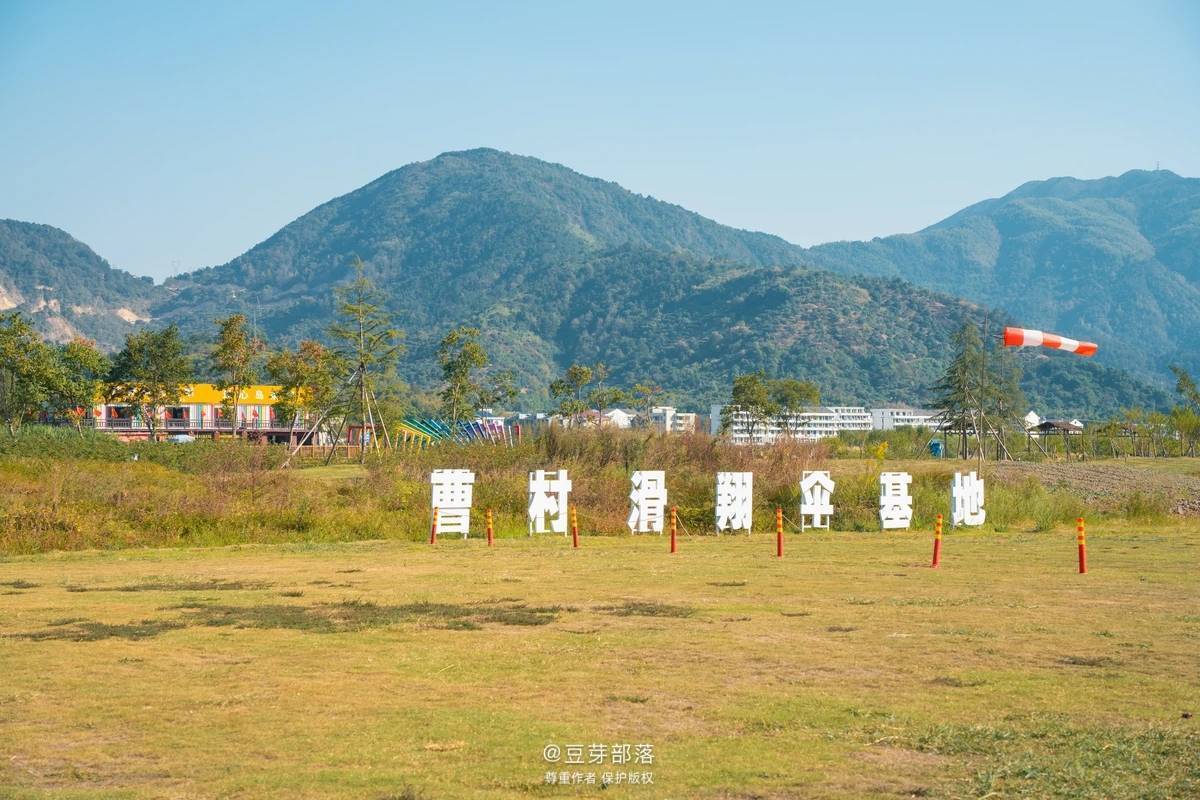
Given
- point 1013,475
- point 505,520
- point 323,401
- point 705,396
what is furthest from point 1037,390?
point 505,520

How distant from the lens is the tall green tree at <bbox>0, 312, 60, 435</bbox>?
59531 millimetres

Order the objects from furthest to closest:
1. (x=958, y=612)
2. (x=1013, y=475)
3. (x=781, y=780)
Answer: (x=1013, y=475), (x=958, y=612), (x=781, y=780)

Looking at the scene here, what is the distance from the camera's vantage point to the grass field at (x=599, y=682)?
7.58m

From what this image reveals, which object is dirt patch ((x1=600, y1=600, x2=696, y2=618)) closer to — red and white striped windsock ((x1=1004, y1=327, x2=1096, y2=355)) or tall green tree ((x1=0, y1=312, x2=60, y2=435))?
red and white striped windsock ((x1=1004, y1=327, x2=1096, y2=355))

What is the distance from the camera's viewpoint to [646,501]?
27688 mm

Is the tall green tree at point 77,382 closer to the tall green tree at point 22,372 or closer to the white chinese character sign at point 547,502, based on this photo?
the tall green tree at point 22,372

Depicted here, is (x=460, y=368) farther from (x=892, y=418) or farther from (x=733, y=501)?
(x=892, y=418)

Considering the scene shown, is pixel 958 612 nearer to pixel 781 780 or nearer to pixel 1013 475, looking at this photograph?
pixel 781 780

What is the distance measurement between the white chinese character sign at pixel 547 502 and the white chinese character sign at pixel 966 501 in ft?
30.8

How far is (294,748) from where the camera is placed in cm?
816

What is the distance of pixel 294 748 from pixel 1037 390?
15945 centimetres

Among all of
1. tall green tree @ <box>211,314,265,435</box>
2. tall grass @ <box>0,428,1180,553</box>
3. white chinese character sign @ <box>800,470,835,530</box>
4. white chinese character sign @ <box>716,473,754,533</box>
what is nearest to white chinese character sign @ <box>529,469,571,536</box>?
tall grass @ <box>0,428,1180,553</box>

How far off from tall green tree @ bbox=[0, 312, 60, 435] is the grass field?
4467 cm

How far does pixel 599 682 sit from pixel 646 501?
57.3ft
